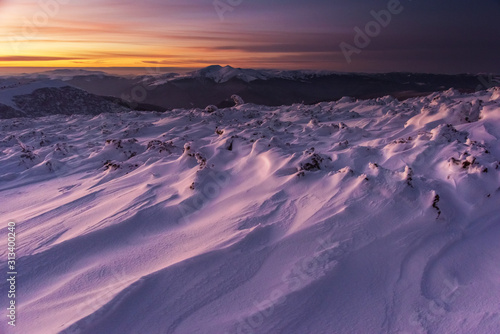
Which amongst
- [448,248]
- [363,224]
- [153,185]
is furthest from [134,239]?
[448,248]

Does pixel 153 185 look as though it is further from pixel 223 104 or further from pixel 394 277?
pixel 223 104

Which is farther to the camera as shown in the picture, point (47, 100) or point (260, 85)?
point (260, 85)

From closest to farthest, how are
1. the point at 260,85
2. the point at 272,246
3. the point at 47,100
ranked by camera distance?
the point at 272,246 < the point at 47,100 < the point at 260,85

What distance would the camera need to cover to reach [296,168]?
325 centimetres

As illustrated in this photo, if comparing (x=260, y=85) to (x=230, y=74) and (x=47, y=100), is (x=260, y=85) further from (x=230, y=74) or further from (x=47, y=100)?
(x=47, y=100)

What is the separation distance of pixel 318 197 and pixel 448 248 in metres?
0.92

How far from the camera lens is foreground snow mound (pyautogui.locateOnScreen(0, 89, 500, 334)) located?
1685mm

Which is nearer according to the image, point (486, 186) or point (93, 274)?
point (93, 274)

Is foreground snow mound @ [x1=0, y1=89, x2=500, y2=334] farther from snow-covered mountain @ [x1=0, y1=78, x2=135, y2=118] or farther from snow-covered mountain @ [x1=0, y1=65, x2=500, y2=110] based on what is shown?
snow-covered mountain @ [x1=0, y1=65, x2=500, y2=110]

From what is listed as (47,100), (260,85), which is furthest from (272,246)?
(260,85)

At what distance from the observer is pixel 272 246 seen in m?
2.15

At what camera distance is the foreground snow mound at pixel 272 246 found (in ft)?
5.53

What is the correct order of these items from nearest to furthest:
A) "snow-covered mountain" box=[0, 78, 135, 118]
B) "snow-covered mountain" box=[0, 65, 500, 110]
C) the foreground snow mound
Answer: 1. the foreground snow mound
2. "snow-covered mountain" box=[0, 78, 135, 118]
3. "snow-covered mountain" box=[0, 65, 500, 110]

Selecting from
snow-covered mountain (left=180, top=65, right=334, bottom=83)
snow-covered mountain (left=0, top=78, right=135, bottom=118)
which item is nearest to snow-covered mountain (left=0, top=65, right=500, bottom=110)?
snow-covered mountain (left=180, top=65, right=334, bottom=83)
